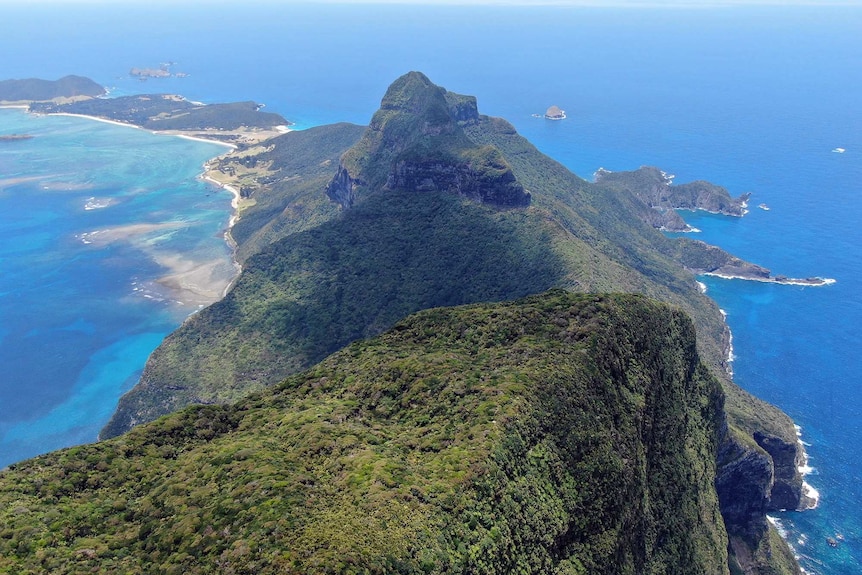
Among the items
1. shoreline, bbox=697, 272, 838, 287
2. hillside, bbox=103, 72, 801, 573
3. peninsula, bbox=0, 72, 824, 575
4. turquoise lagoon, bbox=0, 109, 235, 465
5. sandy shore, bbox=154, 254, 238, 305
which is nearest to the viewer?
peninsula, bbox=0, 72, 824, 575

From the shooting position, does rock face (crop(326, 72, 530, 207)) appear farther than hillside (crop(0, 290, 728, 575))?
Yes

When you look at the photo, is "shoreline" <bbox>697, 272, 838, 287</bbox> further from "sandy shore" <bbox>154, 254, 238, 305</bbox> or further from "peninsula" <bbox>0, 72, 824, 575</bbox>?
"sandy shore" <bbox>154, 254, 238, 305</bbox>

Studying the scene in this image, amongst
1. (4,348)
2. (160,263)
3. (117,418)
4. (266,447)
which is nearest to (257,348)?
(117,418)

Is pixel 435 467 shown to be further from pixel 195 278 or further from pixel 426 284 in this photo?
pixel 195 278

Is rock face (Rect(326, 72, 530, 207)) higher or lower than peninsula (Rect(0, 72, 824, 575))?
higher

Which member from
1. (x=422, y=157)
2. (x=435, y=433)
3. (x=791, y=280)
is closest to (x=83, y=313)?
(x=422, y=157)

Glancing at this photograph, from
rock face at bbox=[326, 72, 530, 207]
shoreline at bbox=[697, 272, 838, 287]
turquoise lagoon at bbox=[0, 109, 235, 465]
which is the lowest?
turquoise lagoon at bbox=[0, 109, 235, 465]

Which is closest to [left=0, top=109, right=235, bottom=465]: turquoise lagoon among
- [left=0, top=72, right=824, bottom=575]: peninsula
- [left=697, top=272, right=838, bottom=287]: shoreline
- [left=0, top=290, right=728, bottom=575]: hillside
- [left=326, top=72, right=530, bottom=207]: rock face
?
[left=0, top=72, right=824, bottom=575]: peninsula

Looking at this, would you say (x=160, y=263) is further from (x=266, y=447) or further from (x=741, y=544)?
(x=741, y=544)

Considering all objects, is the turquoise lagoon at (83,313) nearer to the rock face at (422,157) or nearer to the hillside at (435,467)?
the rock face at (422,157)
